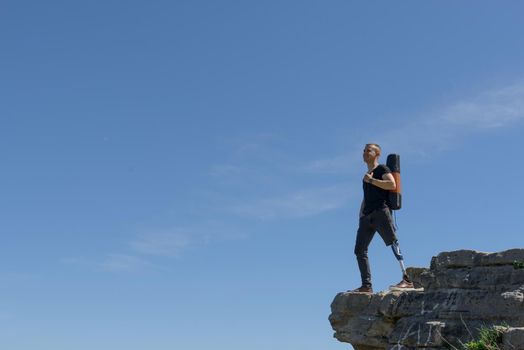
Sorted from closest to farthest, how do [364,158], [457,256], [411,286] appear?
[457,256] → [411,286] → [364,158]

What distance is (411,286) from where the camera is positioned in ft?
34.6

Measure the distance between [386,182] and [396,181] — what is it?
0.41 m

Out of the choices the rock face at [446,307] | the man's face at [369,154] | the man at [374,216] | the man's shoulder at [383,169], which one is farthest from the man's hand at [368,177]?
the rock face at [446,307]

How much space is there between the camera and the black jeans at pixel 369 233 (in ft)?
35.3

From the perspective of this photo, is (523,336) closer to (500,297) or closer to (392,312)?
(500,297)

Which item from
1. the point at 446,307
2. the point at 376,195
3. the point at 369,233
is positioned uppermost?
the point at 376,195

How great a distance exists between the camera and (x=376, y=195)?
35.8ft

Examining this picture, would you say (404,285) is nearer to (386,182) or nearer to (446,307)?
(446,307)

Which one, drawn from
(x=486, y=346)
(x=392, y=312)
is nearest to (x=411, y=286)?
(x=392, y=312)

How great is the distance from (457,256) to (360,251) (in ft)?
5.80

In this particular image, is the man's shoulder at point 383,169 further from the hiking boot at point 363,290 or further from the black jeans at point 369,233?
the hiking boot at point 363,290

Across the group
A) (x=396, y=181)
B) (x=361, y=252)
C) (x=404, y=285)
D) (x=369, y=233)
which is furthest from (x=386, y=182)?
(x=404, y=285)

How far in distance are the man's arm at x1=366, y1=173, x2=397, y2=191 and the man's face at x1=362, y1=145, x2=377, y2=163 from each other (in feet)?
1.52

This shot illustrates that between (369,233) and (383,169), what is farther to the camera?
(369,233)
